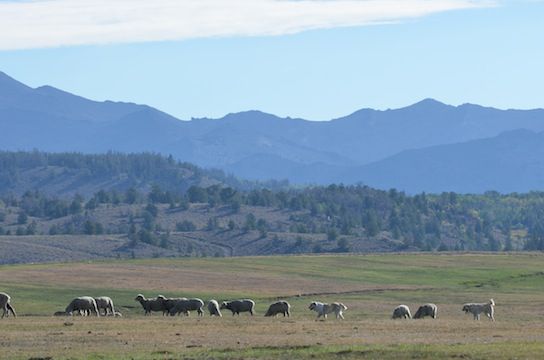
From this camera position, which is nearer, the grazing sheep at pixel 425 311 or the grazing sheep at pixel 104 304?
the grazing sheep at pixel 425 311

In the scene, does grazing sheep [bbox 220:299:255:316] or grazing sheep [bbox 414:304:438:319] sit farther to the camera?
grazing sheep [bbox 220:299:255:316]

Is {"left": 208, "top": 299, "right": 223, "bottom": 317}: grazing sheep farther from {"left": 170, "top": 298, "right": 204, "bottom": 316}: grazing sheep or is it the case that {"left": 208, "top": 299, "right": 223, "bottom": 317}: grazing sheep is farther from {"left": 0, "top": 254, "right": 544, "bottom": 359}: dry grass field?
{"left": 0, "top": 254, "right": 544, "bottom": 359}: dry grass field

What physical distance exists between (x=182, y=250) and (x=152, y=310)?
122485mm

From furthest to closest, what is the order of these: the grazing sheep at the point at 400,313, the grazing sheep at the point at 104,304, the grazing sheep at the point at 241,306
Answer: the grazing sheep at the point at 241,306
the grazing sheep at the point at 104,304
the grazing sheep at the point at 400,313

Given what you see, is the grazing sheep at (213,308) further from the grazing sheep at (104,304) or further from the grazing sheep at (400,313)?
the grazing sheep at (400,313)

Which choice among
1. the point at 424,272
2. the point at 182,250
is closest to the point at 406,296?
the point at 424,272

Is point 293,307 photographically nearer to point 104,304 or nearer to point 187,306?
point 187,306

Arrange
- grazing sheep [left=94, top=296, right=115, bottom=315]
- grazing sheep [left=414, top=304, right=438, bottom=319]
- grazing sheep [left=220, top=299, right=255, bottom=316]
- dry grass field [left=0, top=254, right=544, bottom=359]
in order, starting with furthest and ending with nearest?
grazing sheep [left=220, top=299, right=255, bottom=316] < grazing sheep [left=94, top=296, right=115, bottom=315] < grazing sheep [left=414, top=304, right=438, bottom=319] < dry grass field [left=0, top=254, right=544, bottom=359]

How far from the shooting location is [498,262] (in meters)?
→ 136

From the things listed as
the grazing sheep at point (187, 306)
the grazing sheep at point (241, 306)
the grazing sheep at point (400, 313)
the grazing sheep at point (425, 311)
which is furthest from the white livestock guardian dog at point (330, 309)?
the grazing sheep at point (187, 306)

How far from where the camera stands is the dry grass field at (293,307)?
4341 cm

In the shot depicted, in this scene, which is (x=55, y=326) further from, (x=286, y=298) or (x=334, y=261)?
(x=334, y=261)

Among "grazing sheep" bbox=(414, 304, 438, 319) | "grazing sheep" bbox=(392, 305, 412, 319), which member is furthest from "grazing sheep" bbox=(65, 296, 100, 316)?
"grazing sheep" bbox=(414, 304, 438, 319)

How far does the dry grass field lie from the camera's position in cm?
4341
